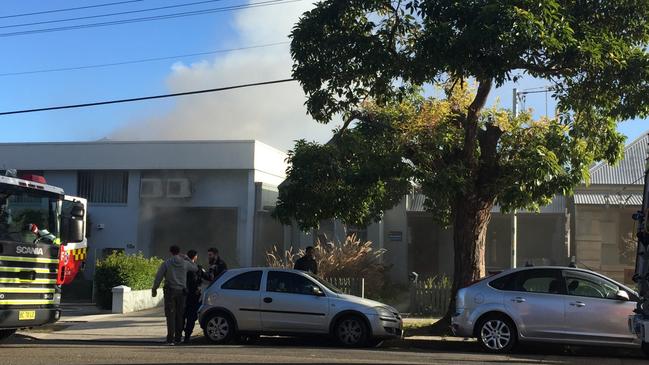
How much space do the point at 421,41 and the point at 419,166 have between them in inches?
129

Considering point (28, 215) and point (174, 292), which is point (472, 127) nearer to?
point (174, 292)

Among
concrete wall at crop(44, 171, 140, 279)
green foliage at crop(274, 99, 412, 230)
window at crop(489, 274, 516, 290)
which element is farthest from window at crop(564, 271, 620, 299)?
concrete wall at crop(44, 171, 140, 279)

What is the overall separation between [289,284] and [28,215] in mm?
4451

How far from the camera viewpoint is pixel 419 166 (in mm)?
13055

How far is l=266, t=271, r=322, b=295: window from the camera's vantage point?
454 inches

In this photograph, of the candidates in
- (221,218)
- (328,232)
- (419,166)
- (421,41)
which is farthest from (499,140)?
(221,218)

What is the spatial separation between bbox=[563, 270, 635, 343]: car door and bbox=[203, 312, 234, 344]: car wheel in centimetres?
563

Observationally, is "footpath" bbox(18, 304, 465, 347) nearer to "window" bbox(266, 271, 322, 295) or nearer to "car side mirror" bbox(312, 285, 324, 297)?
"car side mirror" bbox(312, 285, 324, 297)

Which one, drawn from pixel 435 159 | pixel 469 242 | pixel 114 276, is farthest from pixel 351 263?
pixel 435 159

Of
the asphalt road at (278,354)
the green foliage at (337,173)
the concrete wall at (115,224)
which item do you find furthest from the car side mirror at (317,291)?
the concrete wall at (115,224)

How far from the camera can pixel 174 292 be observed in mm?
11672

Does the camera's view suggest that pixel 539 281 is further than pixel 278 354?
Yes

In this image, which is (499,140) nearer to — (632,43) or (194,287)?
(632,43)

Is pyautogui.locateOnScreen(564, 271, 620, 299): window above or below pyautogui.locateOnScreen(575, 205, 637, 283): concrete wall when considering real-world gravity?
below
